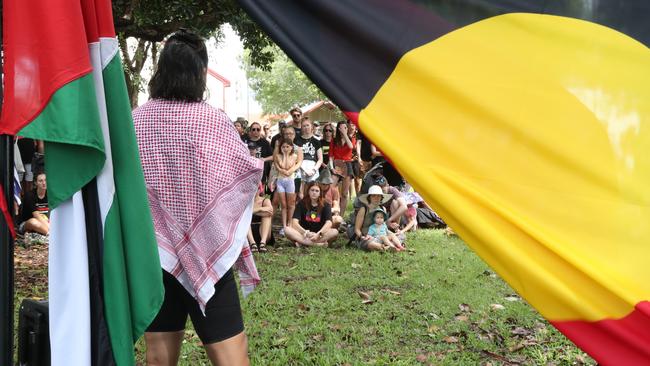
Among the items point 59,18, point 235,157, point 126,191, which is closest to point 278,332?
point 235,157

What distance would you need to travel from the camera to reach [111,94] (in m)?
2.13

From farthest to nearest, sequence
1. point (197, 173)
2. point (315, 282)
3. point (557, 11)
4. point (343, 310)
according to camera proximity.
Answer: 1. point (315, 282)
2. point (343, 310)
3. point (197, 173)
4. point (557, 11)

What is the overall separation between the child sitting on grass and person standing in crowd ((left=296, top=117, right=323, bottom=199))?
140cm

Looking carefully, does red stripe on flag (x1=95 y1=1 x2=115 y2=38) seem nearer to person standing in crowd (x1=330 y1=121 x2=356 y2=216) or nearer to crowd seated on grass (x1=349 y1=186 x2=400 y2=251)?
crowd seated on grass (x1=349 y1=186 x2=400 y2=251)

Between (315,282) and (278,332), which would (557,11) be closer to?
(278,332)

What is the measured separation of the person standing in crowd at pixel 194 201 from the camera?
286cm

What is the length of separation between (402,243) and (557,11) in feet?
25.2

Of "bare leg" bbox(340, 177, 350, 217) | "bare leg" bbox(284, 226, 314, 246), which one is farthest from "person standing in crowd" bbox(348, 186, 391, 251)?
"bare leg" bbox(340, 177, 350, 217)

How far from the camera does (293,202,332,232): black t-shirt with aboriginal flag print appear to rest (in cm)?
964

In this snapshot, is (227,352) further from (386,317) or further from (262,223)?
(262,223)

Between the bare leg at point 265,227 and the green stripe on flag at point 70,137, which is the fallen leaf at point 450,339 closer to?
the green stripe on flag at point 70,137

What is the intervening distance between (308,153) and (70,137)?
9029 mm

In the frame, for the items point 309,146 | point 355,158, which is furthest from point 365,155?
point 309,146

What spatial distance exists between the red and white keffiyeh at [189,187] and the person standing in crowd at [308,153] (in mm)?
7392
